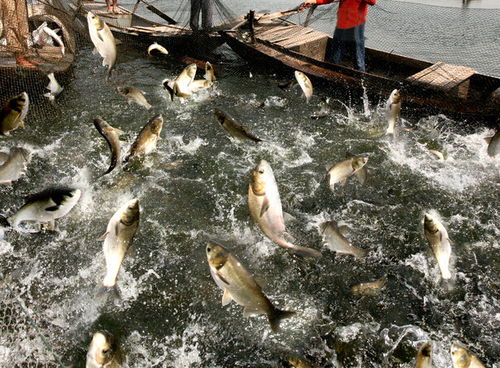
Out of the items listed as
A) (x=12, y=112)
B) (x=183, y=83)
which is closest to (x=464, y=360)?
(x=183, y=83)

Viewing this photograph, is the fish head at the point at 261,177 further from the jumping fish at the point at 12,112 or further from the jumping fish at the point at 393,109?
the jumping fish at the point at 12,112

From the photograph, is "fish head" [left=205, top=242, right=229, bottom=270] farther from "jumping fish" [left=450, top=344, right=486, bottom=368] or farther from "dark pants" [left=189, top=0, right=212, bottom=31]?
"dark pants" [left=189, top=0, right=212, bottom=31]

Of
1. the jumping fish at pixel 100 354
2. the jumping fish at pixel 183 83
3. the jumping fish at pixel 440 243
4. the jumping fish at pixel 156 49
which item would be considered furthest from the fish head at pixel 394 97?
the jumping fish at pixel 156 49

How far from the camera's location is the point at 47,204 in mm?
4613

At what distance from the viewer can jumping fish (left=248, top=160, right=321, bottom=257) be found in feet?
13.1

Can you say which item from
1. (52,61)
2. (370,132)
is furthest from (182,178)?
(52,61)

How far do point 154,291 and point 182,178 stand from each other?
2.31m

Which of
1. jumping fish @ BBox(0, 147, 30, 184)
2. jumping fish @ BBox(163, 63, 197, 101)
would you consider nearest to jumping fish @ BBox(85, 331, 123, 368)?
jumping fish @ BBox(0, 147, 30, 184)

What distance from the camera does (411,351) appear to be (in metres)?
4.16

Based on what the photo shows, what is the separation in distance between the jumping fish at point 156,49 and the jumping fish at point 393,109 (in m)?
6.17

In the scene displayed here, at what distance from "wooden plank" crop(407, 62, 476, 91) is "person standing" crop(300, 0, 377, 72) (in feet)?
5.47

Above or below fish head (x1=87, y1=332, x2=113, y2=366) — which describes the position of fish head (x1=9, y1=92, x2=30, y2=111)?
above

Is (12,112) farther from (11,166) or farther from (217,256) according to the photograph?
(217,256)

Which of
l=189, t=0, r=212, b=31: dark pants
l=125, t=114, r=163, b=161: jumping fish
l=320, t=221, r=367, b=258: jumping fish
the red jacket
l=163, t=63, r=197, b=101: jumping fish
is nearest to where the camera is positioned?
l=320, t=221, r=367, b=258: jumping fish
